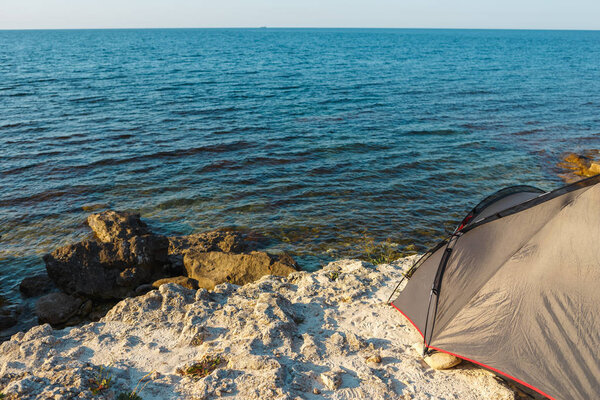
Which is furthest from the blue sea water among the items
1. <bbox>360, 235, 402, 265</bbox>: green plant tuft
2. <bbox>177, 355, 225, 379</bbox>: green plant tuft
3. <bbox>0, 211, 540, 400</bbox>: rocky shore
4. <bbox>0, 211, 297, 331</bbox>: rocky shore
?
<bbox>177, 355, 225, 379</bbox>: green plant tuft

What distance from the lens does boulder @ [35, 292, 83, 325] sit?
9680 millimetres

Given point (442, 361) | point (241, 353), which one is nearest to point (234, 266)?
point (241, 353)

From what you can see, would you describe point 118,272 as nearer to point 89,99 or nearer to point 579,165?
point 579,165

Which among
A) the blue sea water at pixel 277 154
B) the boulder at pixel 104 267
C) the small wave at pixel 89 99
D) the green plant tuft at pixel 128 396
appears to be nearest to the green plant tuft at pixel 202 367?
the green plant tuft at pixel 128 396

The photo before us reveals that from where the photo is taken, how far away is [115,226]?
12820 millimetres

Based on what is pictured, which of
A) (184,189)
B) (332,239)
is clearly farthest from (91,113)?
(332,239)

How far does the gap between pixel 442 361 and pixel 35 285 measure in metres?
10.8

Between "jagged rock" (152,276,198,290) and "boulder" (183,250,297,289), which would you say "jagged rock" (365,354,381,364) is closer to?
"boulder" (183,250,297,289)

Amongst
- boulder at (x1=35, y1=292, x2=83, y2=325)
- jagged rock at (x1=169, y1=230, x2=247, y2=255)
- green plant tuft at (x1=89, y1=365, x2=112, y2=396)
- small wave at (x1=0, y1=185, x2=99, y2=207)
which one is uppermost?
green plant tuft at (x1=89, y1=365, x2=112, y2=396)

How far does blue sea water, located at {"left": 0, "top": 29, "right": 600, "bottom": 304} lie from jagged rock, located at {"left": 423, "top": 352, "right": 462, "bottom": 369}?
5744mm

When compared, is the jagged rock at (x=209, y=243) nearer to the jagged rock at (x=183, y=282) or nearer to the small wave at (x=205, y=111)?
the jagged rock at (x=183, y=282)

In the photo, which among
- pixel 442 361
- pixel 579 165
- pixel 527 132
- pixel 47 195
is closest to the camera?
pixel 442 361

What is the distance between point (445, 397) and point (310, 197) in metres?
11.3

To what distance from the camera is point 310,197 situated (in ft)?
55.1
